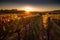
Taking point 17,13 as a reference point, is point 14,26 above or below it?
below

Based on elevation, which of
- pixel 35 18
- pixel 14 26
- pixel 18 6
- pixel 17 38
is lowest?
pixel 17 38

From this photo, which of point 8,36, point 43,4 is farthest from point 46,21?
point 8,36

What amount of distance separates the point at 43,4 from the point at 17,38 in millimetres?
647

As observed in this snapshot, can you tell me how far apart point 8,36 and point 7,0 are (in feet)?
1.80

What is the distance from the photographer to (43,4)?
162cm

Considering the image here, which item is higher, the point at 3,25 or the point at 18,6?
the point at 18,6

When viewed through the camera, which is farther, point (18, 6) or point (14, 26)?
point (18, 6)

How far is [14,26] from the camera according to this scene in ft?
4.95

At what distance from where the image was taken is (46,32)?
1.49 m

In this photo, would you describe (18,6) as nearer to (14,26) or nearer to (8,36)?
(14,26)

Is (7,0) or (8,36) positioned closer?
(8,36)

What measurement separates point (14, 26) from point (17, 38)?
178 millimetres

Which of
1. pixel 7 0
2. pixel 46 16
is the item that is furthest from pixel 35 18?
pixel 7 0

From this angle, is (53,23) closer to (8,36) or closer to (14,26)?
(14,26)
